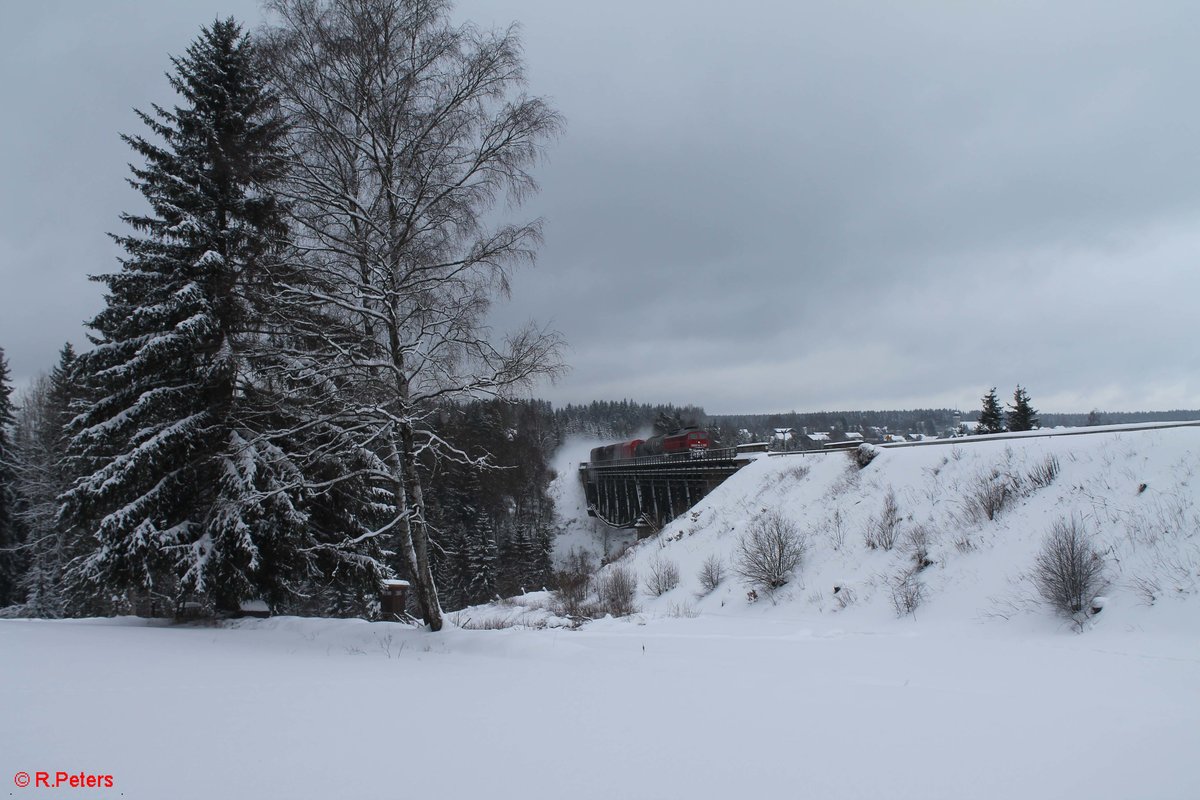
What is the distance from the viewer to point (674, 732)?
3488mm

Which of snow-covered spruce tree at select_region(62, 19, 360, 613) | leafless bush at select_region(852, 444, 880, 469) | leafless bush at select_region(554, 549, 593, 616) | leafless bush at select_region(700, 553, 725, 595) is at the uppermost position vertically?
snow-covered spruce tree at select_region(62, 19, 360, 613)

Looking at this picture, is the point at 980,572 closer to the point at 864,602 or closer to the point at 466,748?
the point at 864,602

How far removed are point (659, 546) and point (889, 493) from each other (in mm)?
8287

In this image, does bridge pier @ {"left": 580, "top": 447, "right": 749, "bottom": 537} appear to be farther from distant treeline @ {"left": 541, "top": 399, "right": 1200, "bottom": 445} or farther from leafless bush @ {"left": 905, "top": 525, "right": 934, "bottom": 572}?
distant treeline @ {"left": 541, "top": 399, "right": 1200, "bottom": 445}

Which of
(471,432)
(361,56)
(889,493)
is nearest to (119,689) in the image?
(471,432)

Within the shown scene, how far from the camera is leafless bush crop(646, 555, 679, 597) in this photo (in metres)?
14.8

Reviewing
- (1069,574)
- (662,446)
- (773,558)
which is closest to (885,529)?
(773,558)

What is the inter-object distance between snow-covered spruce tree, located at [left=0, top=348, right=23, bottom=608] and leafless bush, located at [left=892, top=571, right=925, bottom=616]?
3248cm

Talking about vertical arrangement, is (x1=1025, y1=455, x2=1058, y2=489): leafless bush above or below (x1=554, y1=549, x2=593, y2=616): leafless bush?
above

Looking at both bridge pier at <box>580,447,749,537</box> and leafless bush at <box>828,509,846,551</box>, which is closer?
leafless bush at <box>828,509,846,551</box>

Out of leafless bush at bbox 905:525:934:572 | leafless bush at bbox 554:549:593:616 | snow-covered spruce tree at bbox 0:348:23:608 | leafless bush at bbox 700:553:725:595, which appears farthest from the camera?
snow-covered spruce tree at bbox 0:348:23:608

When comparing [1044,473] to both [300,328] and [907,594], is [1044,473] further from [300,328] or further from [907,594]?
[300,328]

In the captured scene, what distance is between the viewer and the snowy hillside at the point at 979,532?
7531mm

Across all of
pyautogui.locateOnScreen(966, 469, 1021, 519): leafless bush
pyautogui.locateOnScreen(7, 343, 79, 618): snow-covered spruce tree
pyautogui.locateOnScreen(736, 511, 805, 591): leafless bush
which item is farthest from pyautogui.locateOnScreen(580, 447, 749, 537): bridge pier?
pyautogui.locateOnScreen(7, 343, 79, 618): snow-covered spruce tree
